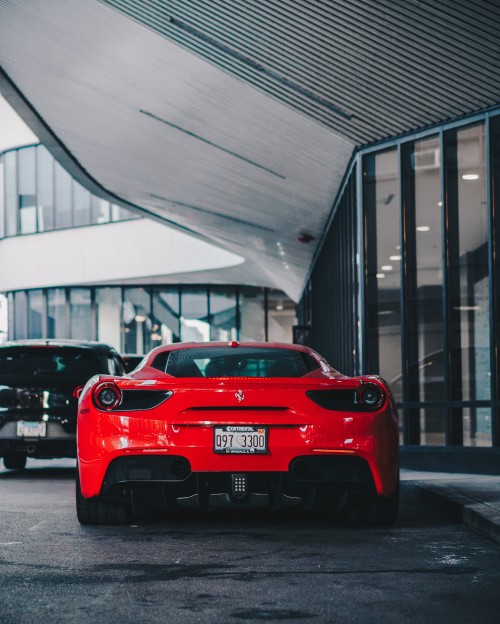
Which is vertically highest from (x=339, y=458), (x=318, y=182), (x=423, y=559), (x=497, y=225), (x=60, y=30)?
(x=60, y=30)

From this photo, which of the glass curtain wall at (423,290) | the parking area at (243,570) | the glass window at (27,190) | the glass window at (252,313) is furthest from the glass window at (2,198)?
the parking area at (243,570)

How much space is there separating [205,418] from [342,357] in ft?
40.5

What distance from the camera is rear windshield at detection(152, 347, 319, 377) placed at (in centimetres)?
761

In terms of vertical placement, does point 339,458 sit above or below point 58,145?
below

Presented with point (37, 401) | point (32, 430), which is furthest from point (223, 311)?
point (32, 430)

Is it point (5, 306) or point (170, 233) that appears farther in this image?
point (5, 306)

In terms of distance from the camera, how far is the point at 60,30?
1377 cm

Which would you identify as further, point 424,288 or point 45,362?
point 424,288

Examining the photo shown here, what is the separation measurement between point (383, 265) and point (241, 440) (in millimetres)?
8922

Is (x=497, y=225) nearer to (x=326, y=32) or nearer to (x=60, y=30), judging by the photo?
(x=326, y=32)

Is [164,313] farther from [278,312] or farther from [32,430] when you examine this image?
[32,430]

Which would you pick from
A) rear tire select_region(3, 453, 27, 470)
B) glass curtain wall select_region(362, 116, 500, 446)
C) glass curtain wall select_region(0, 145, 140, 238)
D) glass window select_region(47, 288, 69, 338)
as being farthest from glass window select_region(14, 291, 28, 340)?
glass curtain wall select_region(362, 116, 500, 446)

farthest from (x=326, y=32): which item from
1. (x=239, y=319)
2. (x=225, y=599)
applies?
(x=239, y=319)

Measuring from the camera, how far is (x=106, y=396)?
6.90m
